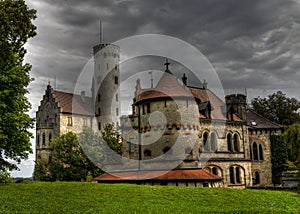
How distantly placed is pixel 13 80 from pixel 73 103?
39.9m

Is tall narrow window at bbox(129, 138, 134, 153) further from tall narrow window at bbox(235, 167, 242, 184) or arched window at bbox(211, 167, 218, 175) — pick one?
tall narrow window at bbox(235, 167, 242, 184)

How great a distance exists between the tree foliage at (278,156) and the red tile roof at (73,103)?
1310 inches

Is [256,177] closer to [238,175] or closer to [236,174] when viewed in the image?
[238,175]

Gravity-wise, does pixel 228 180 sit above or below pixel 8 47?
below

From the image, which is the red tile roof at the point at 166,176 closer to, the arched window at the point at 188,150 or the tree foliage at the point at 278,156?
the arched window at the point at 188,150

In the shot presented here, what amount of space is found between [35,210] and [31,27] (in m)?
13.2

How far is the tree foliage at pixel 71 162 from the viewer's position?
43.9m

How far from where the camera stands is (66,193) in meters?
21.9

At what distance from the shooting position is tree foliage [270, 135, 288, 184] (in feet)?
155

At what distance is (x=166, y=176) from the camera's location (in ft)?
103

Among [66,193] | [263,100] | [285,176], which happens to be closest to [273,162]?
[285,176]

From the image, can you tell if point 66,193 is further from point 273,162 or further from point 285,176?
point 273,162

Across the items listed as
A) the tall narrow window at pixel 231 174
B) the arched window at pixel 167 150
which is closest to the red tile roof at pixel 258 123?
the tall narrow window at pixel 231 174

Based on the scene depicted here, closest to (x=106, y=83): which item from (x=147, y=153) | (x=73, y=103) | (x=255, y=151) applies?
(x=73, y=103)
